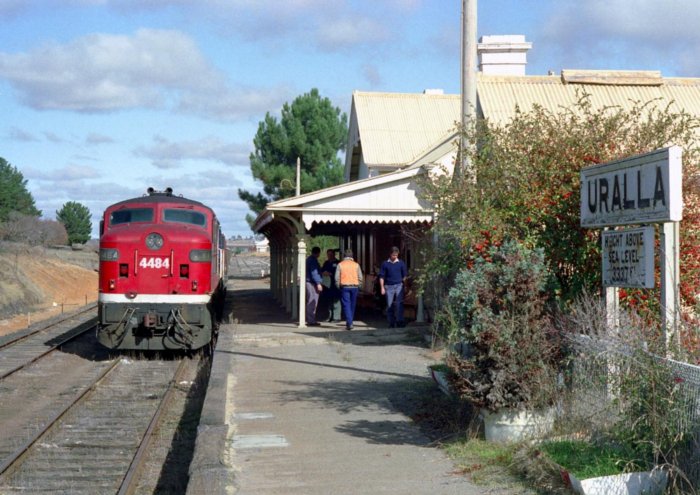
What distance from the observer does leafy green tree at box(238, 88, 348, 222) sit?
49656 millimetres

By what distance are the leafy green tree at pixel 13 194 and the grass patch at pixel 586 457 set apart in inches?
2936

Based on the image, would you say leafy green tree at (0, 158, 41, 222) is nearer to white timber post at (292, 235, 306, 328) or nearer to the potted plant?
white timber post at (292, 235, 306, 328)

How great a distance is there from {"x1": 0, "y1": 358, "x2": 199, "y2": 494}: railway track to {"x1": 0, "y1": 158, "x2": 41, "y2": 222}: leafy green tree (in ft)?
218

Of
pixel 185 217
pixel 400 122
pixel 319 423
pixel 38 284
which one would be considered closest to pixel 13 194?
pixel 38 284

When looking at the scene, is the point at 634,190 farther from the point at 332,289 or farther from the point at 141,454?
the point at 332,289

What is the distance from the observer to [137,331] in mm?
16375

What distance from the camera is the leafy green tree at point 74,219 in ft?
318

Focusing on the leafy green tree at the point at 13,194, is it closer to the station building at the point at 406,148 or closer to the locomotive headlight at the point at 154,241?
the station building at the point at 406,148

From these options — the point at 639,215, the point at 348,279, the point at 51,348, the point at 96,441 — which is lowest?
the point at 96,441

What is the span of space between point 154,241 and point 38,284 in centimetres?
3082

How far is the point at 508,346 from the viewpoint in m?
7.38

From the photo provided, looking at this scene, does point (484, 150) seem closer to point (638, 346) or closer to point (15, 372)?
point (638, 346)

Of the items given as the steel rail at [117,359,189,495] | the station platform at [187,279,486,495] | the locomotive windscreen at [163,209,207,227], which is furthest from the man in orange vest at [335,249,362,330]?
the steel rail at [117,359,189,495]

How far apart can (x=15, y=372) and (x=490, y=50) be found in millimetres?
17033
